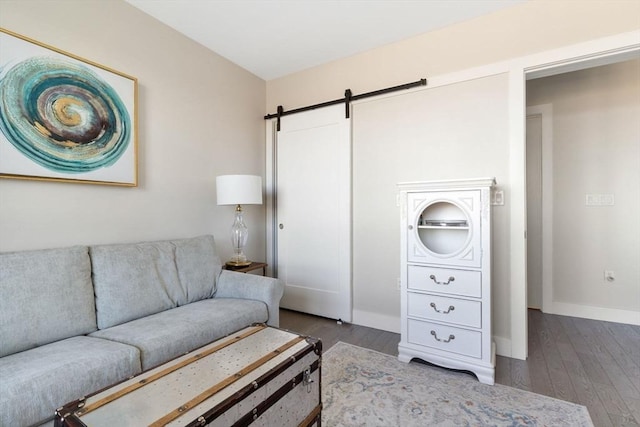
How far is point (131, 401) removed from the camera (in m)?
0.97

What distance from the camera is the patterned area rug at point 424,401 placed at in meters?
1.60

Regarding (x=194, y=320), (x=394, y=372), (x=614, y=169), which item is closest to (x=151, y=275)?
(x=194, y=320)

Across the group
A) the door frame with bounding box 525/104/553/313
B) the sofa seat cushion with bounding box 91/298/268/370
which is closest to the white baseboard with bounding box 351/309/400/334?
the sofa seat cushion with bounding box 91/298/268/370

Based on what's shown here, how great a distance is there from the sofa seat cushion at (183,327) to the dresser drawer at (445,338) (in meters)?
1.08

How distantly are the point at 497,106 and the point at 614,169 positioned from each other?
1.71 meters

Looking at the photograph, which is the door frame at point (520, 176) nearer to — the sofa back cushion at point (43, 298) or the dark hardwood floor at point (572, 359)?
the dark hardwood floor at point (572, 359)

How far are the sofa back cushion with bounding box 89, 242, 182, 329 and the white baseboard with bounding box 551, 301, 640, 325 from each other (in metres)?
3.70

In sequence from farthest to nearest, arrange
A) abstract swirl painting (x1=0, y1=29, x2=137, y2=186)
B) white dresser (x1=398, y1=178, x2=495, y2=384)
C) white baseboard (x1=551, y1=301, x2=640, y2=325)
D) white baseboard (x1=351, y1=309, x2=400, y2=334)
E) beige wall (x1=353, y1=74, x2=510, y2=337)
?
white baseboard (x1=551, y1=301, x2=640, y2=325)
white baseboard (x1=351, y1=309, x2=400, y2=334)
beige wall (x1=353, y1=74, x2=510, y2=337)
white dresser (x1=398, y1=178, x2=495, y2=384)
abstract swirl painting (x1=0, y1=29, x2=137, y2=186)

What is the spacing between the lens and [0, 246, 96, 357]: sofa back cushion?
1.46m

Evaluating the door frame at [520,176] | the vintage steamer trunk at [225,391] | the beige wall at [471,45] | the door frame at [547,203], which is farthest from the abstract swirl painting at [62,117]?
the door frame at [547,203]

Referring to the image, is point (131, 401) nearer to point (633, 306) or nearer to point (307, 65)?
point (307, 65)

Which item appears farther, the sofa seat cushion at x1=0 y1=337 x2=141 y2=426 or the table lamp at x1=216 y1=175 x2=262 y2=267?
the table lamp at x1=216 y1=175 x2=262 y2=267

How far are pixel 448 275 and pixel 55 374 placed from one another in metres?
2.14

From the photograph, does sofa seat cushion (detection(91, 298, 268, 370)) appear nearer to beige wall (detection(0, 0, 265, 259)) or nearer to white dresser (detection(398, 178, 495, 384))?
beige wall (detection(0, 0, 265, 259))
